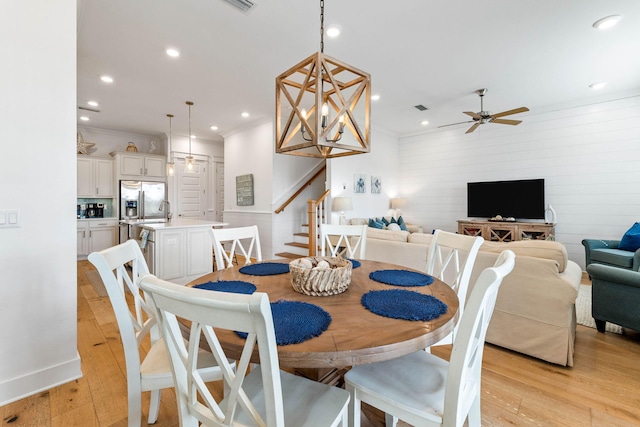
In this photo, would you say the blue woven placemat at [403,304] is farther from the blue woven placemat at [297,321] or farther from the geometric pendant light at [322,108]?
the geometric pendant light at [322,108]

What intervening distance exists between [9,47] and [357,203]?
5.19m

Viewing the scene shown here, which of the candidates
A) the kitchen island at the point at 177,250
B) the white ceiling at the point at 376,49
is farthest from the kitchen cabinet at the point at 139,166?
the kitchen island at the point at 177,250

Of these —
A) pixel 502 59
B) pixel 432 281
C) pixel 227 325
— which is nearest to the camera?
pixel 227 325

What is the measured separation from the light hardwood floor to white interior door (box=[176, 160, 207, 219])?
481cm

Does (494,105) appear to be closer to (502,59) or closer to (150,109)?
(502,59)

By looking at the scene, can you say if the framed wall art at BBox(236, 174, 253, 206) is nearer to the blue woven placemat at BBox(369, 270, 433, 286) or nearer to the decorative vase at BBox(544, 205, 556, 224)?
the blue woven placemat at BBox(369, 270, 433, 286)

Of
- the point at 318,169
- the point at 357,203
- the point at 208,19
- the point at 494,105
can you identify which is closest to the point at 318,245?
the point at 357,203

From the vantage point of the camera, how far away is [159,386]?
47.6 inches

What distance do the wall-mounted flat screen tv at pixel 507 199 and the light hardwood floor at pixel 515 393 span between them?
3.26 m

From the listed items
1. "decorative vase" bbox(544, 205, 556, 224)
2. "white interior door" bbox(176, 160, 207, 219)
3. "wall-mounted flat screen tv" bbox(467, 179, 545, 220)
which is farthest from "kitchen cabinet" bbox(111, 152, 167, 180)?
"decorative vase" bbox(544, 205, 556, 224)

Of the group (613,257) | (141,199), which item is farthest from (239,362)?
(141,199)

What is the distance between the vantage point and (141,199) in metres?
6.37

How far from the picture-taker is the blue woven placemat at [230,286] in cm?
137

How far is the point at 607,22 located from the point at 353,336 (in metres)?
3.85
